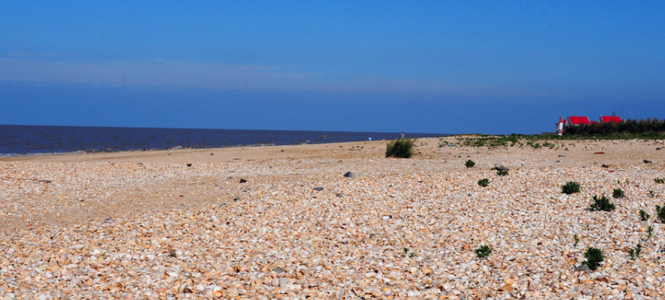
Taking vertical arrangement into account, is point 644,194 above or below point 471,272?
above

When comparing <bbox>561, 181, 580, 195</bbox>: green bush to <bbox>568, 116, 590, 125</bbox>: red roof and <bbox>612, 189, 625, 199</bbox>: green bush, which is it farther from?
<bbox>568, 116, 590, 125</bbox>: red roof

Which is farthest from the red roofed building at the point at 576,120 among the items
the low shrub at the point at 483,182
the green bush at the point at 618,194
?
the green bush at the point at 618,194

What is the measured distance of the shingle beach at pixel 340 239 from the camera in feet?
19.5

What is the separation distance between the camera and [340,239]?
7.99 meters

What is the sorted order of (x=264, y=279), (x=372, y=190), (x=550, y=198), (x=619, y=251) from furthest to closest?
(x=372, y=190) → (x=550, y=198) → (x=619, y=251) → (x=264, y=279)

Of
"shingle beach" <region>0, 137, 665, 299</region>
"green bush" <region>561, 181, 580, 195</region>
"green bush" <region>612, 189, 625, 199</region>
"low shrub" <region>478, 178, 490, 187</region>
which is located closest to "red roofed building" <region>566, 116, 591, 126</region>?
"shingle beach" <region>0, 137, 665, 299</region>

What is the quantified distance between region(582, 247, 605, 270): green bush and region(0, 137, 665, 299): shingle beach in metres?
0.09

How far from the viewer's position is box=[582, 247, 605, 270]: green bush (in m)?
6.29

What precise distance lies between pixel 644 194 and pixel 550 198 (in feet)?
6.73

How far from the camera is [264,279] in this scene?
6.25m

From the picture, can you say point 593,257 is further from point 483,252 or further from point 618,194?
point 618,194

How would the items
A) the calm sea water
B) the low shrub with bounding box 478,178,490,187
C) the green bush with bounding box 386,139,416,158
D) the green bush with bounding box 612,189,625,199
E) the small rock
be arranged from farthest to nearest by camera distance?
1. the calm sea water
2. the green bush with bounding box 386,139,416,158
3. the low shrub with bounding box 478,178,490,187
4. the green bush with bounding box 612,189,625,199
5. the small rock

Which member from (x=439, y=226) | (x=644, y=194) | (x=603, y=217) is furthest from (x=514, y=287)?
(x=644, y=194)

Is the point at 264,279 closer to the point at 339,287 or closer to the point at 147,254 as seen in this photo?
the point at 339,287
